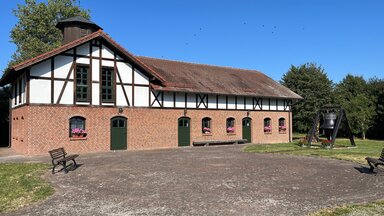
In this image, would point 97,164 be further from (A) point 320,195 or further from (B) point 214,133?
(B) point 214,133

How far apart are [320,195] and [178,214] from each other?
→ 3.43 metres

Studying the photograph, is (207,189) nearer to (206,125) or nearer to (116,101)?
(116,101)

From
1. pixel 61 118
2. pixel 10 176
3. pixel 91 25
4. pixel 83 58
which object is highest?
pixel 91 25

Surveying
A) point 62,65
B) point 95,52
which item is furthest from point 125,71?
point 62,65

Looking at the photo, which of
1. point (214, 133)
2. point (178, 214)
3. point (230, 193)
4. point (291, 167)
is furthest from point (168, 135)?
point (178, 214)

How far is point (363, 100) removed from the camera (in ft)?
119

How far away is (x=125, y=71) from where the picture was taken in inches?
792

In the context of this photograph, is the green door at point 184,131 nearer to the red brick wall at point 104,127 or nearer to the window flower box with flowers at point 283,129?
the red brick wall at point 104,127

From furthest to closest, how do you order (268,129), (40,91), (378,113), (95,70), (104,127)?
1. (378,113)
2. (268,129)
3. (104,127)
4. (95,70)
5. (40,91)

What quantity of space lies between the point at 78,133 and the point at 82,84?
2724mm

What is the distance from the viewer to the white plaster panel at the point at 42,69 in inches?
680

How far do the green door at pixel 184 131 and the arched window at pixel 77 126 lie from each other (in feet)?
21.5

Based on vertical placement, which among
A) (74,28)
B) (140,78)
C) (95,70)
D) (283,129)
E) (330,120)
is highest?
(74,28)

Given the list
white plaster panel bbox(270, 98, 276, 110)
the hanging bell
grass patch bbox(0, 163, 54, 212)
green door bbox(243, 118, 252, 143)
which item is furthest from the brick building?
the hanging bell
